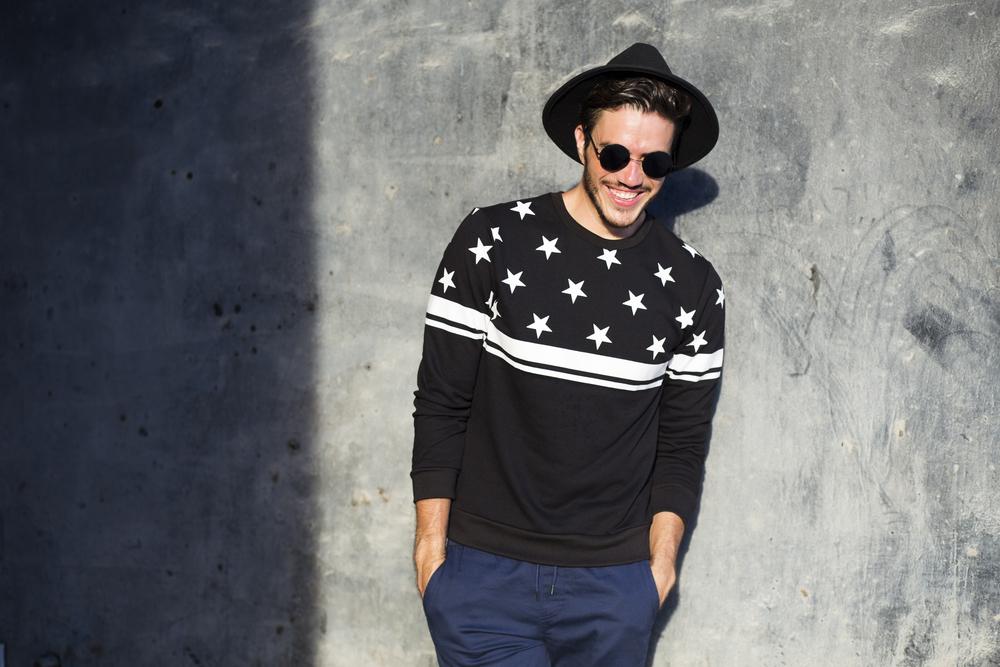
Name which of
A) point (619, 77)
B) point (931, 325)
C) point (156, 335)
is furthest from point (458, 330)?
point (156, 335)

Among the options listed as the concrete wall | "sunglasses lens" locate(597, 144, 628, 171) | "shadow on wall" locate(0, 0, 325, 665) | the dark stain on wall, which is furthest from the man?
"shadow on wall" locate(0, 0, 325, 665)

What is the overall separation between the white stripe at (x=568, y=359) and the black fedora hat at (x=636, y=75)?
1.97 feet

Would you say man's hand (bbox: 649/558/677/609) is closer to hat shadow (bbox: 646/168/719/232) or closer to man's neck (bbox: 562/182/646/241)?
man's neck (bbox: 562/182/646/241)

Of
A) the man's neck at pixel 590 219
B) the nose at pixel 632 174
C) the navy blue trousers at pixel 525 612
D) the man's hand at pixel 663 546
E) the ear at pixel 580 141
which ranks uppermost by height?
the ear at pixel 580 141

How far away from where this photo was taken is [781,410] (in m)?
3.20

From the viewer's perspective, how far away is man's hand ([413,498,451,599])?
102 inches

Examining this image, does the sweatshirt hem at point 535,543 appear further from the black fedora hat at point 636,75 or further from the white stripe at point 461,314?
the black fedora hat at point 636,75

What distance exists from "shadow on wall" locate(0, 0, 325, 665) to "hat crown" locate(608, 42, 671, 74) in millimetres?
1346

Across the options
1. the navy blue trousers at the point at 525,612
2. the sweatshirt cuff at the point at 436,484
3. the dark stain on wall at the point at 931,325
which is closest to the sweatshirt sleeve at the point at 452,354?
the sweatshirt cuff at the point at 436,484

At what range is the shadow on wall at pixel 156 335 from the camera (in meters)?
3.59

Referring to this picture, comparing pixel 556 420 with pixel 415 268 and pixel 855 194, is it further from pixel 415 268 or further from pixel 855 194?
pixel 855 194

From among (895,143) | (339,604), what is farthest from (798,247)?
(339,604)

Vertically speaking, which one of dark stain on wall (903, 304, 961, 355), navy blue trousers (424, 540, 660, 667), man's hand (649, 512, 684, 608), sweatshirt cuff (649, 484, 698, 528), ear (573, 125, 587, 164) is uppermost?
ear (573, 125, 587, 164)

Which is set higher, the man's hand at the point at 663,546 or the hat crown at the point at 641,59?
the hat crown at the point at 641,59
